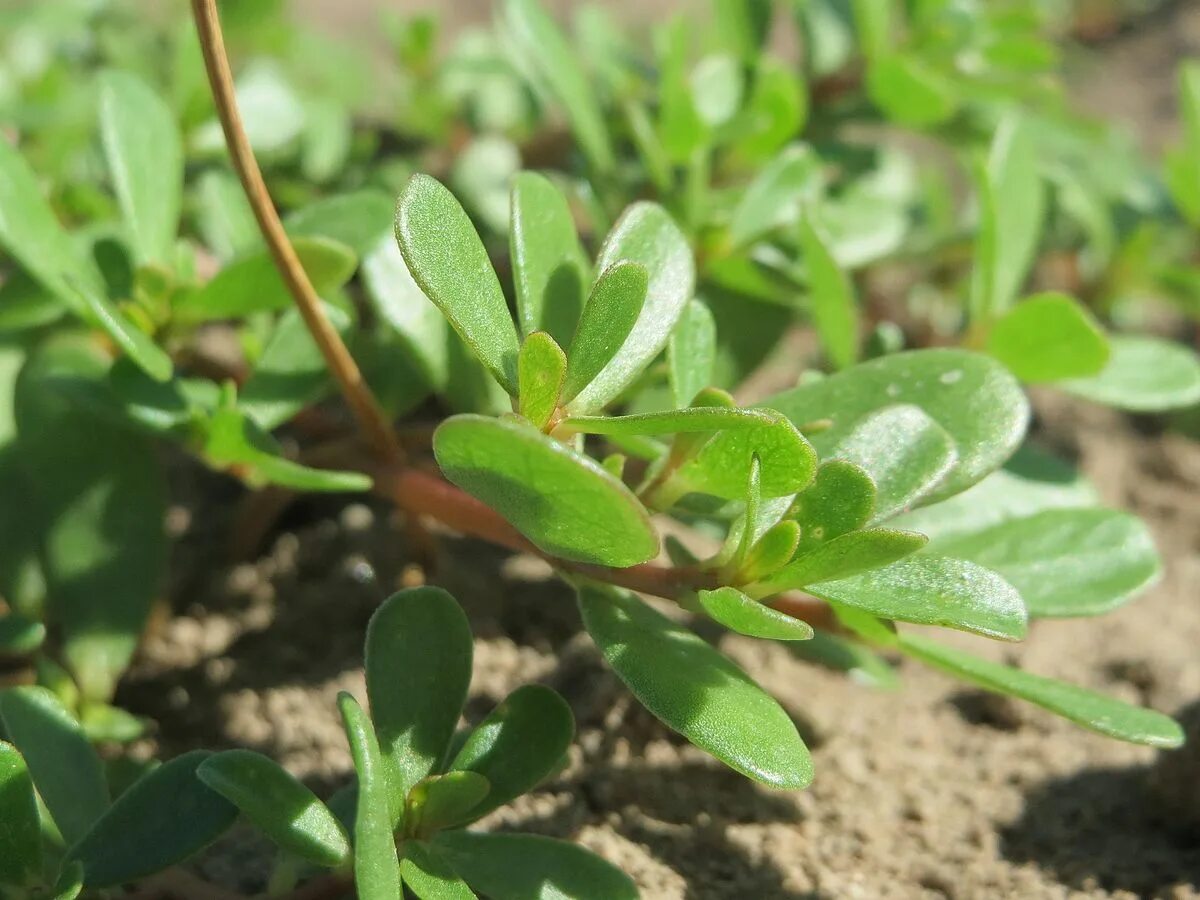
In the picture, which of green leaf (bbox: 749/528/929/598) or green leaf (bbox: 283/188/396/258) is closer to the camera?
green leaf (bbox: 749/528/929/598)

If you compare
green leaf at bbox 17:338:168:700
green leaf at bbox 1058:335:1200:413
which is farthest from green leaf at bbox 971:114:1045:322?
green leaf at bbox 17:338:168:700

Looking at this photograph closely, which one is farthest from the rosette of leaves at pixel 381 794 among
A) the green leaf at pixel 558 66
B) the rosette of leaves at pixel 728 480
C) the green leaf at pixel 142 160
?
the green leaf at pixel 558 66

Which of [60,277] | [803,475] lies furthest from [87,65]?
[803,475]

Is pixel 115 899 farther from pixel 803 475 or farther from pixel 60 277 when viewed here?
pixel 803 475

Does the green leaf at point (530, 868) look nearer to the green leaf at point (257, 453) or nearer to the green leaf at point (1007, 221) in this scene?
the green leaf at point (257, 453)

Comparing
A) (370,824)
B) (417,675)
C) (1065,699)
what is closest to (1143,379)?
(1065,699)

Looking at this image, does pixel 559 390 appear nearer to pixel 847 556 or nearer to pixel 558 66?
pixel 847 556

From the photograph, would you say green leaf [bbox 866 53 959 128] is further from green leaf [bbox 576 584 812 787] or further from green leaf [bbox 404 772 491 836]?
green leaf [bbox 404 772 491 836]
